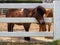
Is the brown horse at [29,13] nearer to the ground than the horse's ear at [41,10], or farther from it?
nearer to the ground

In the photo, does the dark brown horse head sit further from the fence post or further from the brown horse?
the fence post

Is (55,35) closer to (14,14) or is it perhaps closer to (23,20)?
(23,20)

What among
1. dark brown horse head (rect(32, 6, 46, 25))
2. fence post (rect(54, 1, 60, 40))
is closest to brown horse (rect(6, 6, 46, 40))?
dark brown horse head (rect(32, 6, 46, 25))

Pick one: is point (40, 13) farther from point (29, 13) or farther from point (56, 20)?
point (29, 13)

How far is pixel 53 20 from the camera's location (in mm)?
7246

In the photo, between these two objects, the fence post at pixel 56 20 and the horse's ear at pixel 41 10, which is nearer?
the fence post at pixel 56 20

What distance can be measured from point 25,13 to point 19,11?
43 cm

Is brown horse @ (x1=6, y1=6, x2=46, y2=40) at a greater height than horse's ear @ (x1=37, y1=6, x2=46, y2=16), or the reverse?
horse's ear @ (x1=37, y1=6, x2=46, y2=16)

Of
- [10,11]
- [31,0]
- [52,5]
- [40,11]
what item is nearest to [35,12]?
[40,11]

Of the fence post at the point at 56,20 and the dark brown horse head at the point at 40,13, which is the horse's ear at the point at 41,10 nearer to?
the dark brown horse head at the point at 40,13

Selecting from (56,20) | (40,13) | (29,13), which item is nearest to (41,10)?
(40,13)

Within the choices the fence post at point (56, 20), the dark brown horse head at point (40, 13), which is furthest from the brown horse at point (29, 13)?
the fence post at point (56, 20)

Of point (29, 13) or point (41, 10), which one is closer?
point (41, 10)

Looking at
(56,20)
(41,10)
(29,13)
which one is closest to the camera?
(56,20)
